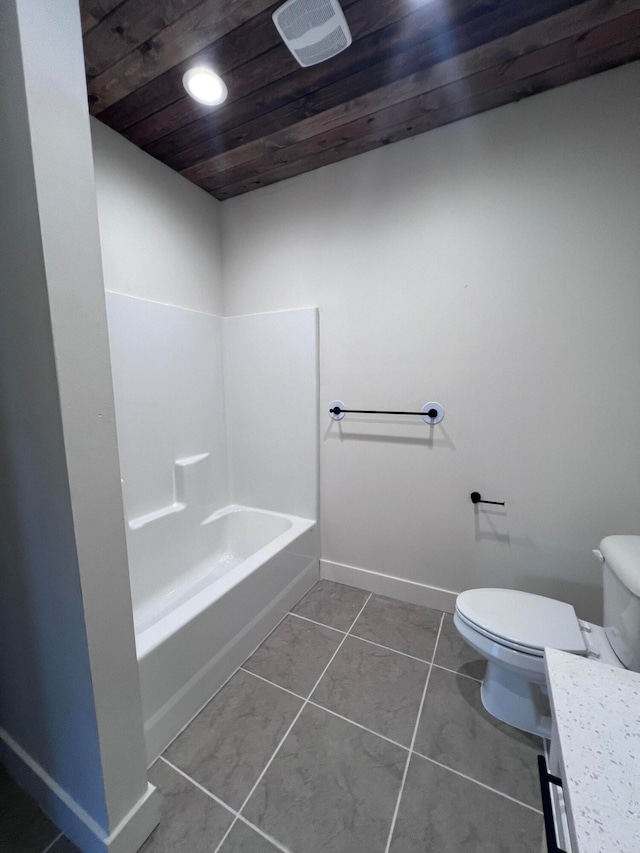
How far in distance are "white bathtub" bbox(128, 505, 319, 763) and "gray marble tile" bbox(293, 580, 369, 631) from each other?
7 cm

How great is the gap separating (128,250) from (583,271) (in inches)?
88.3

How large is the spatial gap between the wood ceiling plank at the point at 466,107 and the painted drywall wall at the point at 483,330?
0.05m

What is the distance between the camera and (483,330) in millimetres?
1695

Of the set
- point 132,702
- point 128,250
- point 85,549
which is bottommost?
point 132,702

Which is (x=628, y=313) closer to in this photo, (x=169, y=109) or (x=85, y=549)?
(x=85, y=549)

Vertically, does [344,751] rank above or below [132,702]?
below

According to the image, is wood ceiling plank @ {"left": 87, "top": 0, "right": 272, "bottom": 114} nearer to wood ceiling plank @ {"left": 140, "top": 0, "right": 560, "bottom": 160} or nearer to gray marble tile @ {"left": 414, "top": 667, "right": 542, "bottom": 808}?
wood ceiling plank @ {"left": 140, "top": 0, "right": 560, "bottom": 160}

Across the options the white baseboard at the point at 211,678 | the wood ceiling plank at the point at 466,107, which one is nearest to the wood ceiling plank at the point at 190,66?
the wood ceiling plank at the point at 466,107

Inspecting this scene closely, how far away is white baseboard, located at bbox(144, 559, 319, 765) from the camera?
4.01 ft

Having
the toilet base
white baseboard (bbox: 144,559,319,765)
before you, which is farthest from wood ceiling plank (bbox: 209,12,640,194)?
white baseboard (bbox: 144,559,319,765)

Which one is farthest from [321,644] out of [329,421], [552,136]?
[552,136]

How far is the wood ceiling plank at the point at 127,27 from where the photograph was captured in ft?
3.68

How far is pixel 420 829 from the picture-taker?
3.29 feet

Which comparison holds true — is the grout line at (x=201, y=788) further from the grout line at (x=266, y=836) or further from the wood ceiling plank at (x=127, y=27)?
the wood ceiling plank at (x=127, y=27)
